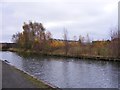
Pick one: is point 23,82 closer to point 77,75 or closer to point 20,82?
point 20,82

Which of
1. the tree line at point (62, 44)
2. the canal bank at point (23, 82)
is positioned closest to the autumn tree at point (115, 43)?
the tree line at point (62, 44)

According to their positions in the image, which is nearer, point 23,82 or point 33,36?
point 23,82

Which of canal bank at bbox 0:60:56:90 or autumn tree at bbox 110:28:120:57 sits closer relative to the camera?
canal bank at bbox 0:60:56:90

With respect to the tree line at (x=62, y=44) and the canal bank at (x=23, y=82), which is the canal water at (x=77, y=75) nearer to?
the canal bank at (x=23, y=82)

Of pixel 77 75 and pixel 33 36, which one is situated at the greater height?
pixel 33 36

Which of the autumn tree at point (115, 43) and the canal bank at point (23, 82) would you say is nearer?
the canal bank at point (23, 82)

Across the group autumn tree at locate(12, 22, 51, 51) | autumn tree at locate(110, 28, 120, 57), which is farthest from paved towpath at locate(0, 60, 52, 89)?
autumn tree at locate(12, 22, 51, 51)

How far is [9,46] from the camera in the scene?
173750 millimetres

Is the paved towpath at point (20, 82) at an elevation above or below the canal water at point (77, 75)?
above

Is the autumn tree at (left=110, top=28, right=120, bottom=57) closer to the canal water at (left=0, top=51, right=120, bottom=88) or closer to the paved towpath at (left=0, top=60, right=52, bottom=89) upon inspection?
the canal water at (left=0, top=51, right=120, bottom=88)

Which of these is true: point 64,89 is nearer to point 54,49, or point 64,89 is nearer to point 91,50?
point 91,50

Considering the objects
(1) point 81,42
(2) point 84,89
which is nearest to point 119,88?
(2) point 84,89

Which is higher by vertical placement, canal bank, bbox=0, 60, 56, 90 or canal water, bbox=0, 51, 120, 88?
canal bank, bbox=0, 60, 56, 90

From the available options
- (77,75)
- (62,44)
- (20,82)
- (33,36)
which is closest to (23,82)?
(20,82)
